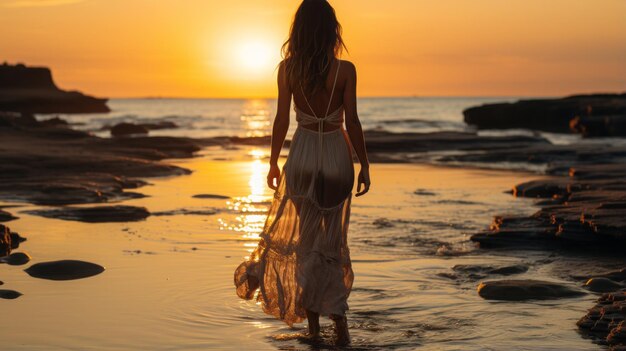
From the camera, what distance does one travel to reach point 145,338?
262 inches

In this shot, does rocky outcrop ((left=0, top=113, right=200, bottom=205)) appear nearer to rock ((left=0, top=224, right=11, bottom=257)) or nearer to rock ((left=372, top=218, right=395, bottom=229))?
rock ((left=0, top=224, right=11, bottom=257))

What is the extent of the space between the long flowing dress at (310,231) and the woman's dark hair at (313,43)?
0.15 metres

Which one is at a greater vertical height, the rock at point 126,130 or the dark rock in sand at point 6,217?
the rock at point 126,130

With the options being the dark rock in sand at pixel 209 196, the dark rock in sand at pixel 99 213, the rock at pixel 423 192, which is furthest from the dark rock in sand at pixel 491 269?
the rock at pixel 423 192

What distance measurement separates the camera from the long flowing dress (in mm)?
6738

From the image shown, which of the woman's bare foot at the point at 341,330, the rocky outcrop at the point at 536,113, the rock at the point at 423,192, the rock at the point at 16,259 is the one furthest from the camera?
the rocky outcrop at the point at 536,113

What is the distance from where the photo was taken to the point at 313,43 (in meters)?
6.53

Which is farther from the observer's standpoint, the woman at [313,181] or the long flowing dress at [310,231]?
the long flowing dress at [310,231]

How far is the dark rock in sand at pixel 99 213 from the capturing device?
13.1 m

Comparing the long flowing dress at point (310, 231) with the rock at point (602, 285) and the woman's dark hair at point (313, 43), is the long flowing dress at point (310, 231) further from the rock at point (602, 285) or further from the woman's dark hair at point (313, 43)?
the rock at point (602, 285)

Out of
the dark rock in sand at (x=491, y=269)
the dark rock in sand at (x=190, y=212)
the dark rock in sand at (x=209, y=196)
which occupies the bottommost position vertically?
the dark rock in sand at (x=491, y=269)

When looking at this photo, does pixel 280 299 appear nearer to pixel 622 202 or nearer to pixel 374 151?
pixel 622 202

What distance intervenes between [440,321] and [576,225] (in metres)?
4.59

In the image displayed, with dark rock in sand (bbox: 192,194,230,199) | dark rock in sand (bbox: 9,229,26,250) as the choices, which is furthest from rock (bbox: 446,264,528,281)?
dark rock in sand (bbox: 192,194,230,199)
